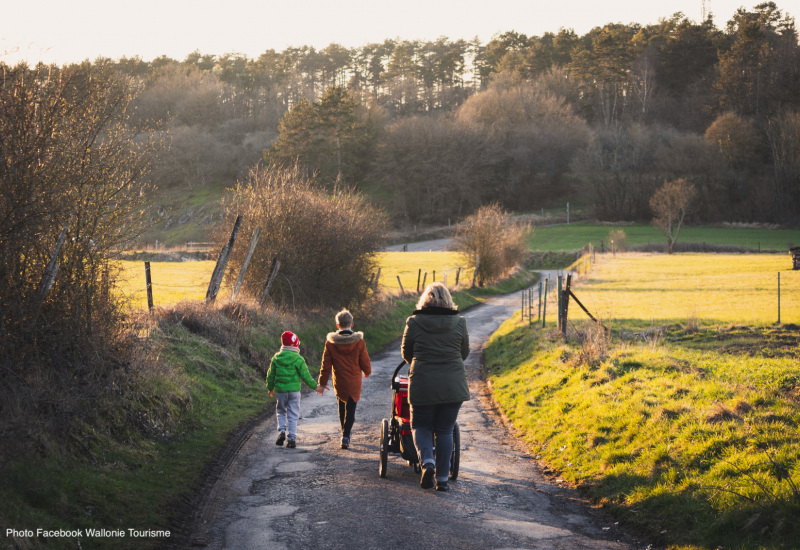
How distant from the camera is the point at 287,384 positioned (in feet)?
33.0

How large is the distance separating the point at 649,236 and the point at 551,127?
81.6 ft

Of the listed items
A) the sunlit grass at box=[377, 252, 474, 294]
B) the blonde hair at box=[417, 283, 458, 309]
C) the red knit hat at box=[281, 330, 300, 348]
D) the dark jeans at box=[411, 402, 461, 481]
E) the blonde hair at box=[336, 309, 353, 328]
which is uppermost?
the blonde hair at box=[417, 283, 458, 309]

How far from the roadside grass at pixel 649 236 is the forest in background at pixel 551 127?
18.5ft

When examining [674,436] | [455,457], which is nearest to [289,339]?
[455,457]

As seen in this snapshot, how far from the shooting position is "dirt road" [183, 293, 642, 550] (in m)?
6.36

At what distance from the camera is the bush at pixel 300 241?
69.1 feet

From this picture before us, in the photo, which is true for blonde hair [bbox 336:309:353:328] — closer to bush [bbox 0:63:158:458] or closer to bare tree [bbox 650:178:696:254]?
bush [bbox 0:63:158:458]

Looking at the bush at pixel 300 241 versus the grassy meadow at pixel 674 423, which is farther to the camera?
the bush at pixel 300 241

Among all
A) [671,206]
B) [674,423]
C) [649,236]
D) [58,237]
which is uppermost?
[671,206]

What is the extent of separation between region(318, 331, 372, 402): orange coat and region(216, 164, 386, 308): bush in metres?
11.0

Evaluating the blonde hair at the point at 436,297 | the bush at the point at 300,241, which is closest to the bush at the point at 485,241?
the bush at the point at 300,241

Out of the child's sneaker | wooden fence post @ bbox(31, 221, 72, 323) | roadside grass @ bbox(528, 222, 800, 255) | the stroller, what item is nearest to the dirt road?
the child's sneaker

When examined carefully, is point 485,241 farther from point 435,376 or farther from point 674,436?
point 435,376

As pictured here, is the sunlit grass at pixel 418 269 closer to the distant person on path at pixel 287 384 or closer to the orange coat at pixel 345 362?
the distant person on path at pixel 287 384
